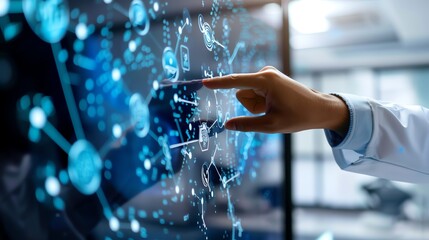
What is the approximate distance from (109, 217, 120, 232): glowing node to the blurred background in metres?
2.69

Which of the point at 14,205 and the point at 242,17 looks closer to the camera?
the point at 14,205

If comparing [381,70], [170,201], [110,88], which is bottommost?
[381,70]

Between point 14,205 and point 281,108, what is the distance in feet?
1.14

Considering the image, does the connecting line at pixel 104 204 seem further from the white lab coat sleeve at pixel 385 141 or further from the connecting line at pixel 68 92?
the white lab coat sleeve at pixel 385 141

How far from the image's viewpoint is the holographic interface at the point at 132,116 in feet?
0.74

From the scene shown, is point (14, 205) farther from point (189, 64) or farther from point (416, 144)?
point (416, 144)

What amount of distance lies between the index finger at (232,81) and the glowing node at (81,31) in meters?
0.19

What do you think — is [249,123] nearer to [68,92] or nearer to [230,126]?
[230,126]

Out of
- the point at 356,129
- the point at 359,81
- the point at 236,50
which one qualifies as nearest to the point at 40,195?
the point at 236,50

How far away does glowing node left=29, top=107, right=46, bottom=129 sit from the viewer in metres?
0.21

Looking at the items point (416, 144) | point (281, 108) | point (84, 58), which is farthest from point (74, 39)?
point (416, 144)

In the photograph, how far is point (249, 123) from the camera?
0.47 meters

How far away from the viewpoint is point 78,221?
250mm

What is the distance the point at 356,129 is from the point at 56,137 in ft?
1.66
